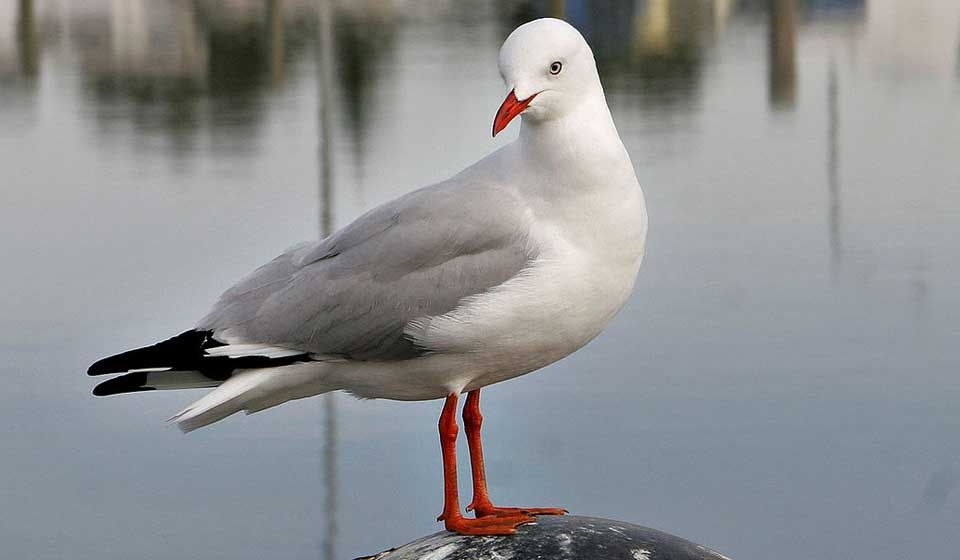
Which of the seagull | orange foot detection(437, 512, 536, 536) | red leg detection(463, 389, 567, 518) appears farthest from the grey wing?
orange foot detection(437, 512, 536, 536)

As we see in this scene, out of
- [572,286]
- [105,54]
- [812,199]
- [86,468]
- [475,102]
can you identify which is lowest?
[86,468]

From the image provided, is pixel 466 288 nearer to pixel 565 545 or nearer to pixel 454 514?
pixel 454 514

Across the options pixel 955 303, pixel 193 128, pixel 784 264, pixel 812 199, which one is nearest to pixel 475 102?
pixel 193 128

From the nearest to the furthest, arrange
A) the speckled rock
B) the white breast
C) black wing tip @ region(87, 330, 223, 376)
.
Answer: the white breast, the speckled rock, black wing tip @ region(87, 330, 223, 376)

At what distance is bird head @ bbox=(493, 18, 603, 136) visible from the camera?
4.81 metres

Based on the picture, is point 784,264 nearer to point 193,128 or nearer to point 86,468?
point 86,468

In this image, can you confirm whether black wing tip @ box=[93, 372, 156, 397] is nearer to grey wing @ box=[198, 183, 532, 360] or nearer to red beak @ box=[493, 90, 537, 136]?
grey wing @ box=[198, 183, 532, 360]

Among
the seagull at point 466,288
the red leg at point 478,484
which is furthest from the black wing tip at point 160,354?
the red leg at point 478,484

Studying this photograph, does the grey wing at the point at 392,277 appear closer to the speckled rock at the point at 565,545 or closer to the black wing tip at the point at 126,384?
the black wing tip at the point at 126,384

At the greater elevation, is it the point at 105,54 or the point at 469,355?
the point at 105,54

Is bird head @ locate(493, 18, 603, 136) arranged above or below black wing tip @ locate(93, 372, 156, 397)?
above

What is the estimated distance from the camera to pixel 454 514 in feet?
17.4

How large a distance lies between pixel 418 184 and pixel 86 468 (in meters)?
5.86

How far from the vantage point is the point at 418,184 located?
14.6 meters
